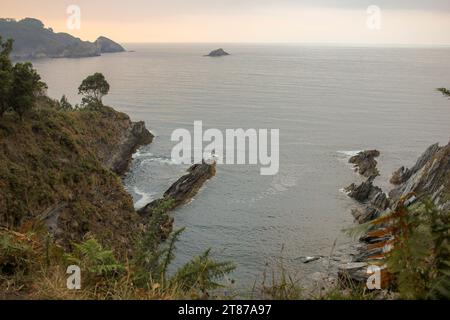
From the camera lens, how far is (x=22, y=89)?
32.7 meters

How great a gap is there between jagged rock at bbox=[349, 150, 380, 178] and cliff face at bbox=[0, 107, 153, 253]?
1154 inches

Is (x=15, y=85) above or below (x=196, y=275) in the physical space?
above

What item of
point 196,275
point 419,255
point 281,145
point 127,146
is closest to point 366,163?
point 281,145

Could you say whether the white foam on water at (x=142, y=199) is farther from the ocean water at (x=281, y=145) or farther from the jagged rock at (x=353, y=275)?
the jagged rock at (x=353, y=275)

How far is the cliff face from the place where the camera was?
86.3 ft

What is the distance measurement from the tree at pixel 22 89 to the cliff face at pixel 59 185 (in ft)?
3.32

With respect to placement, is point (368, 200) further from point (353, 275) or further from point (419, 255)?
point (419, 255)

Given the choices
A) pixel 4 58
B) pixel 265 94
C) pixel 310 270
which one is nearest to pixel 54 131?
pixel 4 58

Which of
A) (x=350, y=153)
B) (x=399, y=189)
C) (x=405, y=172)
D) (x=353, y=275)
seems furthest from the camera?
(x=350, y=153)

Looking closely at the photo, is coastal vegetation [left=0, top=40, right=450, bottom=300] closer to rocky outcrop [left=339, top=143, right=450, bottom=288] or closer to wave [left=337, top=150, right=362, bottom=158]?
rocky outcrop [left=339, top=143, right=450, bottom=288]

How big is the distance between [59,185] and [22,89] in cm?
848

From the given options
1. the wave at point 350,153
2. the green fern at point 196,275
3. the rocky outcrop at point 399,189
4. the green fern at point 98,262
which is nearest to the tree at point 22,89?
the rocky outcrop at point 399,189

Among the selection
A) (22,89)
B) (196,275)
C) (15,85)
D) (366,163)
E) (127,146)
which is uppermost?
(15,85)

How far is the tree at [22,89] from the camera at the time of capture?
31812mm
